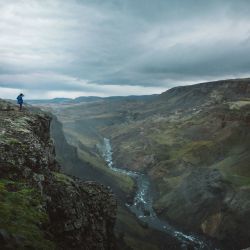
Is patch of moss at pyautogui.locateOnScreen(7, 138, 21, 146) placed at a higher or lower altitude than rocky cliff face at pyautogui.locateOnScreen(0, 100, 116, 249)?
higher

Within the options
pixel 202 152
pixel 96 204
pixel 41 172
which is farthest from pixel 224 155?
pixel 41 172

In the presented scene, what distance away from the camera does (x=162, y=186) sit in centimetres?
12762

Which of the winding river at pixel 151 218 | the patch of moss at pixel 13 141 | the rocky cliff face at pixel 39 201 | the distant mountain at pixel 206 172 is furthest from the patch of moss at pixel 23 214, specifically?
the distant mountain at pixel 206 172

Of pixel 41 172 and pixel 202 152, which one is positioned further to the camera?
pixel 202 152

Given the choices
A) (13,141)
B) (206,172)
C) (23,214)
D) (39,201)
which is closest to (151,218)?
(206,172)

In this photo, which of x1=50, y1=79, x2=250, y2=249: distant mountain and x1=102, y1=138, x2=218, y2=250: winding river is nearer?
x1=102, y1=138, x2=218, y2=250: winding river

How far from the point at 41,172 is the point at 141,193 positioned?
99680 mm

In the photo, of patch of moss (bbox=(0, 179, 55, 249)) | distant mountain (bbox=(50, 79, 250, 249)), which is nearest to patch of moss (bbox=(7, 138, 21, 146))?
patch of moss (bbox=(0, 179, 55, 249))

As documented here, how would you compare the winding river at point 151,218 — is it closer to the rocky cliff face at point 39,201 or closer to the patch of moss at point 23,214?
the rocky cliff face at point 39,201

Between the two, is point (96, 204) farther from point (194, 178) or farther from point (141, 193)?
point (141, 193)

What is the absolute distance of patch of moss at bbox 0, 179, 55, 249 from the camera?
22500 mm

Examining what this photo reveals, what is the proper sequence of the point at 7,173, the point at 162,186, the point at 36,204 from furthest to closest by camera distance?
the point at 162,186
the point at 7,173
the point at 36,204

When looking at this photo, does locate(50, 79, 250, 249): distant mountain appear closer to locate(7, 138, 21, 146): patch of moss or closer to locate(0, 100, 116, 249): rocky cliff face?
locate(0, 100, 116, 249): rocky cliff face

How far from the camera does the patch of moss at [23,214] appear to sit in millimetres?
22500
